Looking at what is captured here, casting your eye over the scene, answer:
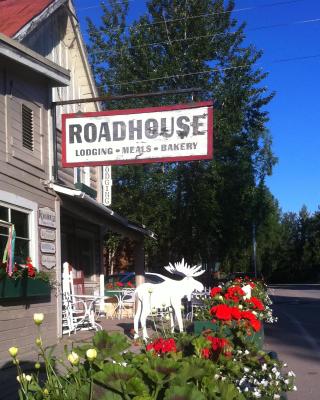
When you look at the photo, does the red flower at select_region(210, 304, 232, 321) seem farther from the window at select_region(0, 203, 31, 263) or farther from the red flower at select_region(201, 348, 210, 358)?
the window at select_region(0, 203, 31, 263)

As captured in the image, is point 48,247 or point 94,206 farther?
point 94,206

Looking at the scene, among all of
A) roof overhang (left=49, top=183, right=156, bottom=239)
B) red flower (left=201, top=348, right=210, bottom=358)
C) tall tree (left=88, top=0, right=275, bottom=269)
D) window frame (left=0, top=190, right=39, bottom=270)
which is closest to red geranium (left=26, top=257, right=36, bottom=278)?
window frame (left=0, top=190, right=39, bottom=270)

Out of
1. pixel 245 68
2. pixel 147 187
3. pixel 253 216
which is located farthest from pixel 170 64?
pixel 253 216

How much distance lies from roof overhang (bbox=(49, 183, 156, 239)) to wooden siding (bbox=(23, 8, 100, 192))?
2.30 feet

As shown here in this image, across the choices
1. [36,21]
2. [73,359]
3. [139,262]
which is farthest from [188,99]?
[73,359]

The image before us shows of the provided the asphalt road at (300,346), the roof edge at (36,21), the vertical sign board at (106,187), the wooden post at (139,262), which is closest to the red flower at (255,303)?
the asphalt road at (300,346)

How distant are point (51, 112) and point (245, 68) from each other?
15885 millimetres

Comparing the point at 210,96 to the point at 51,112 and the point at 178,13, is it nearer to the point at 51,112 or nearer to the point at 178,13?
the point at 178,13

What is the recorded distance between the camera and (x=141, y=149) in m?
9.52

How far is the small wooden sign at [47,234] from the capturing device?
9.92m

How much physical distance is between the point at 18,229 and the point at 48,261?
42.5 inches

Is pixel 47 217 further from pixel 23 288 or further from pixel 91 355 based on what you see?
pixel 91 355

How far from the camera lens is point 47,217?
1015 cm

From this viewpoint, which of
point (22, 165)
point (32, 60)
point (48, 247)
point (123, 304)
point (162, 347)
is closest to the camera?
point (162, 347)
